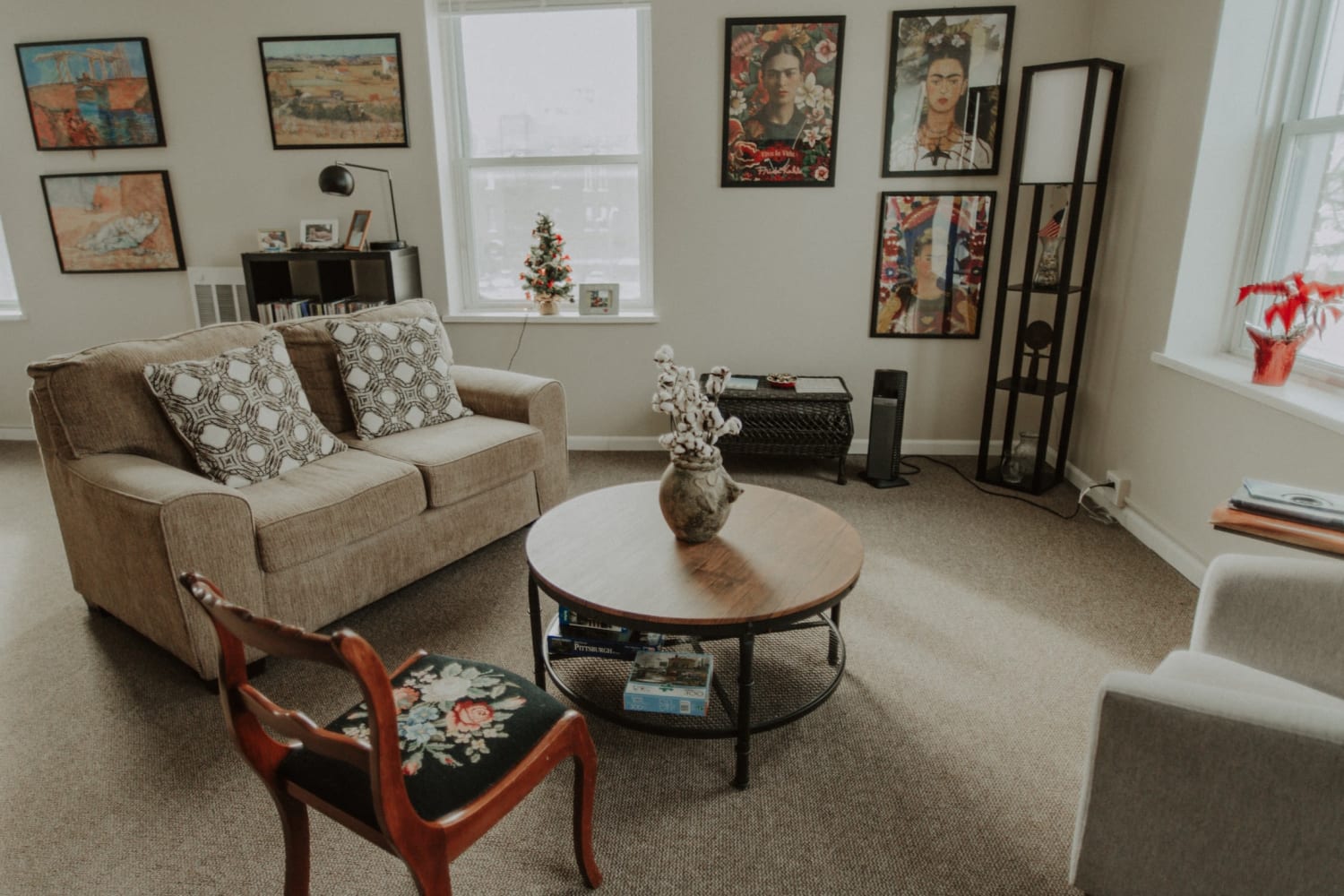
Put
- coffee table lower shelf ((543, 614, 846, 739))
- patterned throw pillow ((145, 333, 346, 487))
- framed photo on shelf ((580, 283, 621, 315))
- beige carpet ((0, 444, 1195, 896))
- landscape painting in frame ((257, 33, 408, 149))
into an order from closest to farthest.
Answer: beige carpet ((0, 444, 1195, 896)), coffee table lower shelf ((543, 614, 846, 739)), patterned throw pillow ((145, 333, 346, 487)), landscape painting in frame ((257, 33, 408, 149)), framed photo on shelf ((580, 283, 621, 315))

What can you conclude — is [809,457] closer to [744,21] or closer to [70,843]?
[744,21]

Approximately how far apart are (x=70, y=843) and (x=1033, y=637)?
254cm

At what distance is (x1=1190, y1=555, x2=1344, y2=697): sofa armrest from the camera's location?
1.49 meters

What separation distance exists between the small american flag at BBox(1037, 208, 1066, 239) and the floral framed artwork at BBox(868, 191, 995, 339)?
33 centimetres

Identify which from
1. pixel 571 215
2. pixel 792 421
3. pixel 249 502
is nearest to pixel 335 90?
pixel 571 215

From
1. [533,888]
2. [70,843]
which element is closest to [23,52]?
[70,843]

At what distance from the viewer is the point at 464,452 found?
9.04 feet

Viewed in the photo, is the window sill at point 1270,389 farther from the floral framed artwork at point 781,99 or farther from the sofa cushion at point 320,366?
the sofa cushion at point 320,366

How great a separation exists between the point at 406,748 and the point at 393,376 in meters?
1.93

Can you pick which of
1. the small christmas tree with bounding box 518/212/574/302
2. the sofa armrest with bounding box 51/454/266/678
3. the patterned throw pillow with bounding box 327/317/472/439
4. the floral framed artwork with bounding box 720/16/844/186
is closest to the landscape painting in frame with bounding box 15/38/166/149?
the small christmas tree with bounding box 518/212/574/302

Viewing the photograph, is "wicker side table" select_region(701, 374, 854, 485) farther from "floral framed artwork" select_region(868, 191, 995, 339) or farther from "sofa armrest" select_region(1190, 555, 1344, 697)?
"sofa armrest" select_region(1190, 555, 1344, 697)

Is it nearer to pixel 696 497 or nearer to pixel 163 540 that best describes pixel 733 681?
pixel 696 497

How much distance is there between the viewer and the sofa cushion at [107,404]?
7.45 ft

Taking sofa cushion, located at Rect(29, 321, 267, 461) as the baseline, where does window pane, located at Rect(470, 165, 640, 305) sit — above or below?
above
